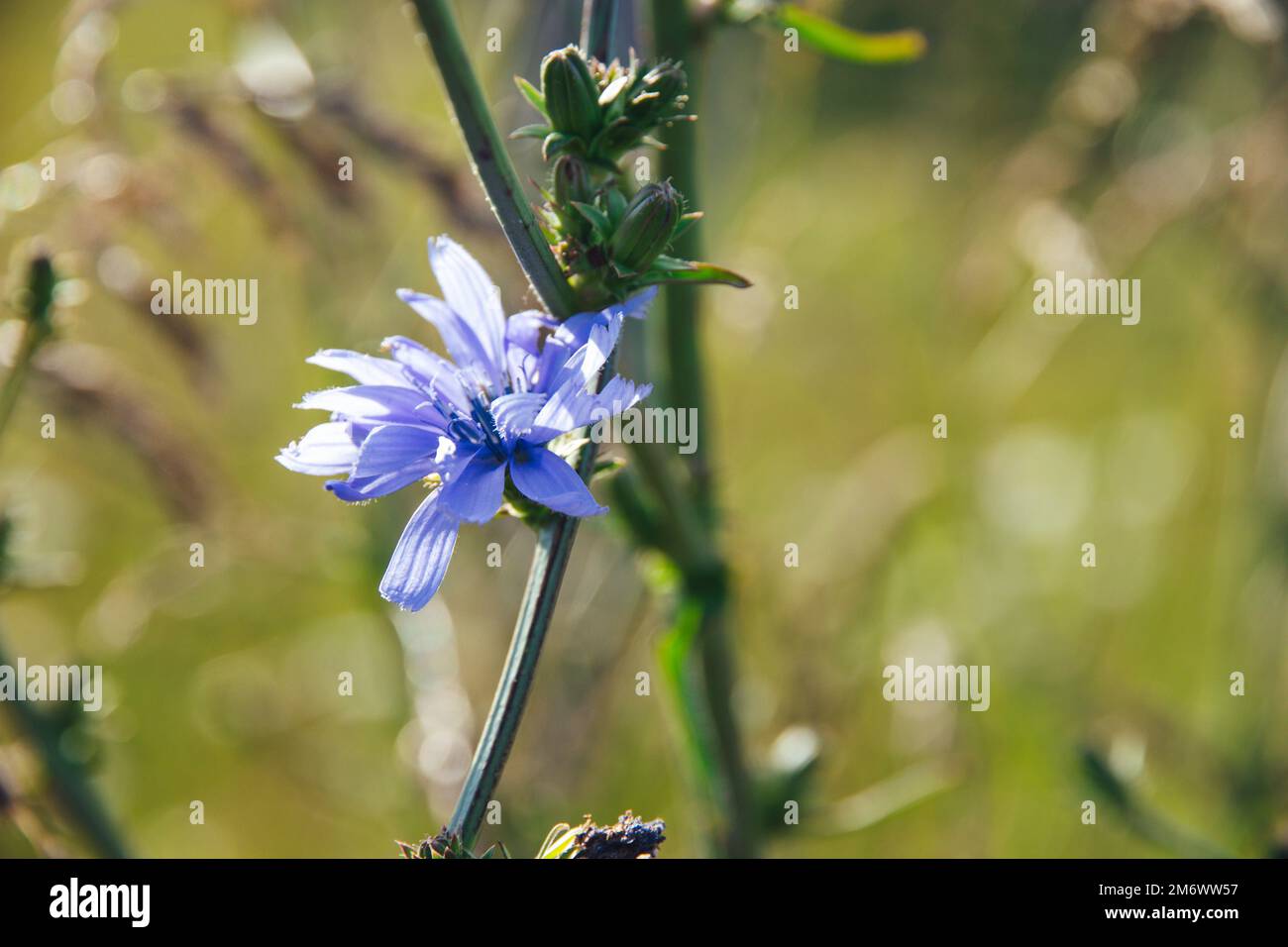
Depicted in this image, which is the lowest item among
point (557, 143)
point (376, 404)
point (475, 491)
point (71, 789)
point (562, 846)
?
point (71, 789)

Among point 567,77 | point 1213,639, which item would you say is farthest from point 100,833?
point 1213,639

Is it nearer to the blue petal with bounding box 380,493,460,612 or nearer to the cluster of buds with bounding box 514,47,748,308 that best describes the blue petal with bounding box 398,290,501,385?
the cluster of buds with bounding box 514,47,748,308

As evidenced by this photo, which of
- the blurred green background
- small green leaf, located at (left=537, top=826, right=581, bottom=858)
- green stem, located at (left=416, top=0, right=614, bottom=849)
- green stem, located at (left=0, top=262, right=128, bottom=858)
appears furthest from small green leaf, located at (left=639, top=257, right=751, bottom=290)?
green stem, located at (left=0, top=262, right=128, bottom=858)

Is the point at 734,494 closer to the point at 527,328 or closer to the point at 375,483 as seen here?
the point at 527,328

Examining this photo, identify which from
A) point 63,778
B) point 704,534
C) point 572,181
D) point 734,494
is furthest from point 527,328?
point 734,494

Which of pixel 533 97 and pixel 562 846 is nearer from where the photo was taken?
pixel 562 846

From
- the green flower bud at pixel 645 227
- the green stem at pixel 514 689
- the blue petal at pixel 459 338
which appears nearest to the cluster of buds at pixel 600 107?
the green flower bud at pixel 645 227

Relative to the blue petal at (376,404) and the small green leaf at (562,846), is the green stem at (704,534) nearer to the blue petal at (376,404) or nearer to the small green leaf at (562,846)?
the blue petal at (376,404)
